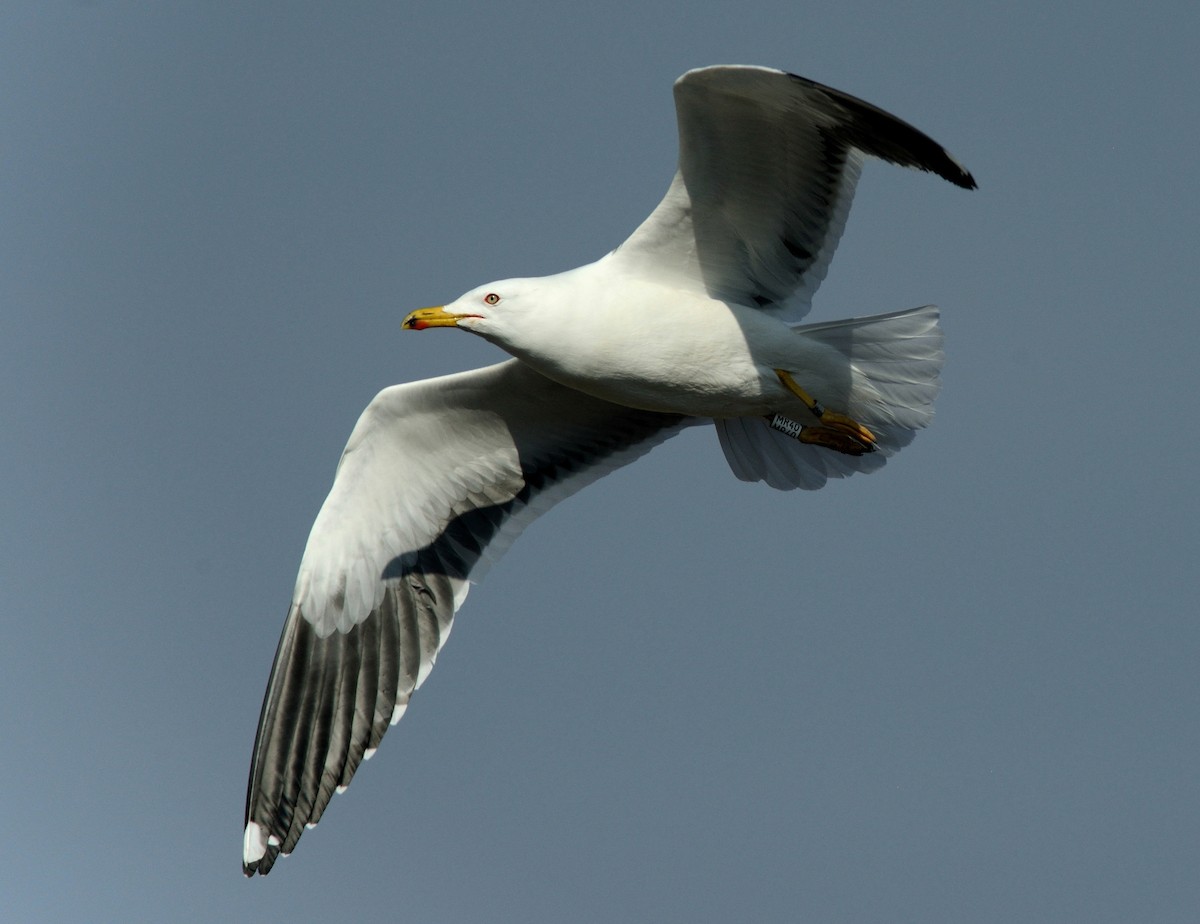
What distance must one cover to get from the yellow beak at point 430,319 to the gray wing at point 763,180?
0.85 metres

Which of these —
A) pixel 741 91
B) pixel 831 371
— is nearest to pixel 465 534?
pixel 831 371

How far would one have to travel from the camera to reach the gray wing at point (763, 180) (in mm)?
6602

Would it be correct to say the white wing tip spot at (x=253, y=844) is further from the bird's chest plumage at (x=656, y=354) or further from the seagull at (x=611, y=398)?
the bird's chest plumage at (x=656, y=354)

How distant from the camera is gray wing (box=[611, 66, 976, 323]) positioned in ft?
21.7

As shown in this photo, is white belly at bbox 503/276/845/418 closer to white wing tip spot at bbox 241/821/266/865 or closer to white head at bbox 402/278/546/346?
white head at bbox 402/278/546/346

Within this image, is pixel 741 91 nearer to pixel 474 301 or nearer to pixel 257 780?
pixel 474 301

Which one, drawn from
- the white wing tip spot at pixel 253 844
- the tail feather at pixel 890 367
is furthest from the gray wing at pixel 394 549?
the tail feather at pixel 890 367

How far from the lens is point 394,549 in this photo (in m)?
8.49

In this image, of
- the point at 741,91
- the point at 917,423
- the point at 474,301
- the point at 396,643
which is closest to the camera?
the point at 741,91

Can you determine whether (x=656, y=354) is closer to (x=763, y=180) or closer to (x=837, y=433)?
(x=763, y=180)

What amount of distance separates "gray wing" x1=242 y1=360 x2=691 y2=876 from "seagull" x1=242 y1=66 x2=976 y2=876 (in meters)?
0.01

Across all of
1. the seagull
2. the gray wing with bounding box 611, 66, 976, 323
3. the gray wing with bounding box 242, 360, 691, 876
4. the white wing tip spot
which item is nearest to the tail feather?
the seagull

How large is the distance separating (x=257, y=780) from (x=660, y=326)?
3234mm

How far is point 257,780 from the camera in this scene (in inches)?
324
